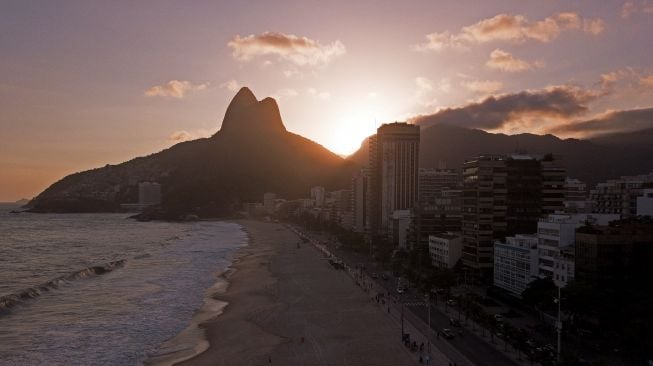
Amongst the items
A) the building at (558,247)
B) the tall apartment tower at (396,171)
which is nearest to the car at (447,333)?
the building at (558,247)

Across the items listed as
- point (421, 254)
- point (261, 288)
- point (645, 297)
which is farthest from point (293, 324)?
point (421, 254)

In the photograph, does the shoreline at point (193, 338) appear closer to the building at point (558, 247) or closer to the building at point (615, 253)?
the building at point (558, 247)

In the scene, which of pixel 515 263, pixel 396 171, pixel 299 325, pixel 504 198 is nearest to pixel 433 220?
pixel 504 198

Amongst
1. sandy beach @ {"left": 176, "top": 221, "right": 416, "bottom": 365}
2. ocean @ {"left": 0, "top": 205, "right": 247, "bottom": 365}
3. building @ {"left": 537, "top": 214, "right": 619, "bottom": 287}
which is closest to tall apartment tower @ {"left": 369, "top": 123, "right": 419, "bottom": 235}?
ocean @ {"left": 0, "top": 205, "right": 247, "bottom": 365}

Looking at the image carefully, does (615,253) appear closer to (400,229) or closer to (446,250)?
(446,250)

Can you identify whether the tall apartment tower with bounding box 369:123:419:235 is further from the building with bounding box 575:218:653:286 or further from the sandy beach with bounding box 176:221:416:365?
the building with bounding box 575:218:653:286
